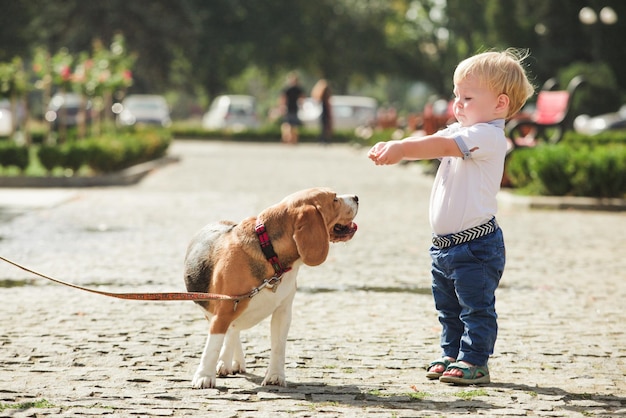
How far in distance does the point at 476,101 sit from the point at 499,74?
0.55 feet

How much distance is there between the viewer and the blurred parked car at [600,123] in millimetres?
40375

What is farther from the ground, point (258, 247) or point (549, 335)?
point (258, 247)

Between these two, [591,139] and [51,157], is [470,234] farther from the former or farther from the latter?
[591,139]

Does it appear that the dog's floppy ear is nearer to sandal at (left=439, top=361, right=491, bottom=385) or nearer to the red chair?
sandal at (left=439, top=361, right=491, bottom=385)

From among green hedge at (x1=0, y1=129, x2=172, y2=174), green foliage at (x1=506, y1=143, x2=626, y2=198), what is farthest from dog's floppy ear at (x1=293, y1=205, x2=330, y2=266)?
green hedge at (x1=0, y1=129, x2=172, y2=174)

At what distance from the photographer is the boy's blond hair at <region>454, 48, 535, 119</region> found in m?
5.12

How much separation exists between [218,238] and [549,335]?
7.51 ft

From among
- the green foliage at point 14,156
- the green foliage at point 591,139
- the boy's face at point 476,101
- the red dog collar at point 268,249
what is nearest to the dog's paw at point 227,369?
the red dog collar at point 268,249

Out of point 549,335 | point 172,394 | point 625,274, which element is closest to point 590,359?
point 549,335

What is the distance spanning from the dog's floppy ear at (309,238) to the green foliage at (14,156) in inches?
620

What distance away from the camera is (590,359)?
578 cm

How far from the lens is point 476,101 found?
17.1 ft

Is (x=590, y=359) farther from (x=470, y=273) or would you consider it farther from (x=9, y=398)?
(x=9, y=398)

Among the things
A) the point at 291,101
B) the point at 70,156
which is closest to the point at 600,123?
the point at 291,101
